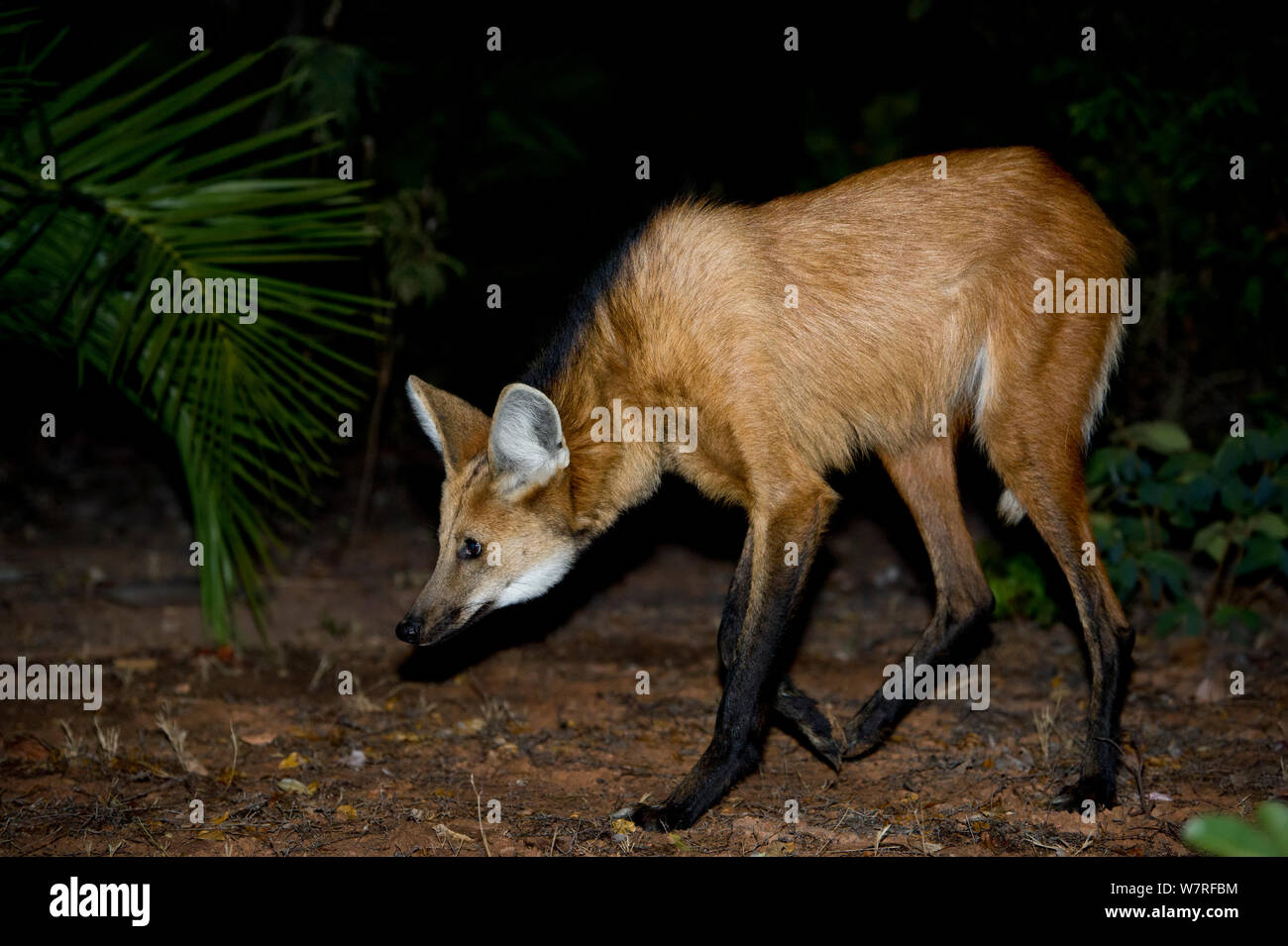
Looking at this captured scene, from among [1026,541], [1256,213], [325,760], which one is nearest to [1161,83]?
[1256,213]

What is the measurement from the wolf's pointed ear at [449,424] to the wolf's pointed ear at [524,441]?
179 mm

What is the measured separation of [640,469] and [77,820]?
1.94 m

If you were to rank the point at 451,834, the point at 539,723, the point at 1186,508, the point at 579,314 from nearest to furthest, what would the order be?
the point at 451,834
the point at 579,314
the point at 539,723
the point at 1186,508

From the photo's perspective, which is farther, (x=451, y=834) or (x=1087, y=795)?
(x=1087, y=795)

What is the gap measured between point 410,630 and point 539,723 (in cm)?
77

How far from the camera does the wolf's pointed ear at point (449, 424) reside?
3314 millimetres

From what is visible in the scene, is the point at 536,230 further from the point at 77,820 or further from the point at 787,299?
the point at 77,820

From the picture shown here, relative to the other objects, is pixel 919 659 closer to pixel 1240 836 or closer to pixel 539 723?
pixel 539 723

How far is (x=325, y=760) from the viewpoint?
3344 millimetres

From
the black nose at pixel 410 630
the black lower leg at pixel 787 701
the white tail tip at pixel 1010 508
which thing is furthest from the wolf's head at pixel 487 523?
the white tail tip at pixel 1010 508

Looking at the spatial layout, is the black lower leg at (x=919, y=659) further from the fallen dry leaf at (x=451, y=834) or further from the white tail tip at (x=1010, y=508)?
the fallen dry leaf at (x=451, y=834)

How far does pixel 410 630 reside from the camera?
3188mm

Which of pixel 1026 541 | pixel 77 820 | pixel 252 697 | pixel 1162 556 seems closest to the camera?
pixel 77 820

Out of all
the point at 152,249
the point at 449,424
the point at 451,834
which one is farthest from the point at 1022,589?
the point at 152,249
